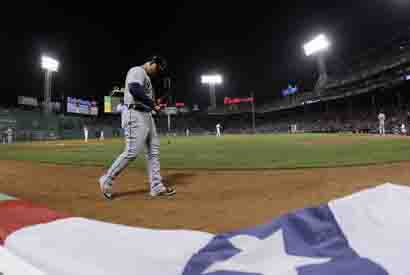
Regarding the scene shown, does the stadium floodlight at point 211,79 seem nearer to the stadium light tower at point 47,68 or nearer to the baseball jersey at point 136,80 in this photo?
the stadium light tower at point 47,68

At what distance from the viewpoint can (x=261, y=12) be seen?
88.1ft

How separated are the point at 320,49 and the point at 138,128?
38.8 meters

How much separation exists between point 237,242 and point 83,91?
45.7 meters

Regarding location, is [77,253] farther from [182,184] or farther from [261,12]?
[261,12]

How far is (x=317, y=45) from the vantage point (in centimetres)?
3319

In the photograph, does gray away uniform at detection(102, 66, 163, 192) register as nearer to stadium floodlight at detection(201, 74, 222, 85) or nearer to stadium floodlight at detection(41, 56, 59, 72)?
stadium floodlight at detection(41, 56, 59, 72)

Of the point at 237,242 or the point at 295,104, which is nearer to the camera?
the point at 237,242

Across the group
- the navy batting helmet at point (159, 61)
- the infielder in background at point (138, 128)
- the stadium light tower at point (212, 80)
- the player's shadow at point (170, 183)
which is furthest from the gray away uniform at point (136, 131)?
the stadium light tower at point (212, 80)

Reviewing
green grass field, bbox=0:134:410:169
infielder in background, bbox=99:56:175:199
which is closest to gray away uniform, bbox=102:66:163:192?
infielder in background, bbox=99:56:175:199

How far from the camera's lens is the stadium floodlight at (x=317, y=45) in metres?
32.2

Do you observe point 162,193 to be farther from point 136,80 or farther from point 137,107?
point 136,80

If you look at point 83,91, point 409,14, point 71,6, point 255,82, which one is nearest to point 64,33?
point 71,6

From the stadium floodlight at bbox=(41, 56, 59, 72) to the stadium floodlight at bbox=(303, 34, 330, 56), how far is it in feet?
124

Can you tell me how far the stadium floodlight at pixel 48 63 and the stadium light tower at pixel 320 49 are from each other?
124 feet
